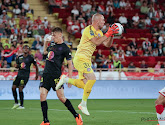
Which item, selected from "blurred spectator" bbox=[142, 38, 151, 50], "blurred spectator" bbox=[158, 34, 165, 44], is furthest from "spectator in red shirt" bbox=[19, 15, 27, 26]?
"blurred spectator" bbox=[158, 34, 165, 44]

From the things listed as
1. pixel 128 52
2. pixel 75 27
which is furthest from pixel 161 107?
pixel 75 27

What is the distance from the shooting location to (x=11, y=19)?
2577 centimetres

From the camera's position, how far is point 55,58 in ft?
32.1

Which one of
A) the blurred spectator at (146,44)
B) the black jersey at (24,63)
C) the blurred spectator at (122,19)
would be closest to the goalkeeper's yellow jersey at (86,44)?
the black jersey at (24,63)

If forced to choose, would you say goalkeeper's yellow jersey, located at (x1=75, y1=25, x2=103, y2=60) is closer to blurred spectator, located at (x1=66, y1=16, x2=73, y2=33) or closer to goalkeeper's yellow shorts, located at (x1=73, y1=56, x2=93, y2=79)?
goalkeeper's yellow shorts, located at (x1=73, y1=56, x2=93, y2=79)

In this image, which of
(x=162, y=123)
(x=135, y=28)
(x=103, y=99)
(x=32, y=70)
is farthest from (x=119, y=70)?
(x=162, y=123)

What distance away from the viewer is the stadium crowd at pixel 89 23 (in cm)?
2381

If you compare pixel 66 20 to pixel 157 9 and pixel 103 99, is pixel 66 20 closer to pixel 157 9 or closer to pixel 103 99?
pixel 157 9

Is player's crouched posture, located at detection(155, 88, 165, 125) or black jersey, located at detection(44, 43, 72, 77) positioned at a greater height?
black jersey, located at detection(44, 43, 72, 77)

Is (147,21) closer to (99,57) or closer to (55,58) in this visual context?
(99,57)

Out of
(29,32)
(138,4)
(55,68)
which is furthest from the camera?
(138,4)

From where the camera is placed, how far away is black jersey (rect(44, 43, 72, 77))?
A: 9.77 meters

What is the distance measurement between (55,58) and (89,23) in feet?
59.7

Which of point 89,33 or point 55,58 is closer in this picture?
point 55,58
